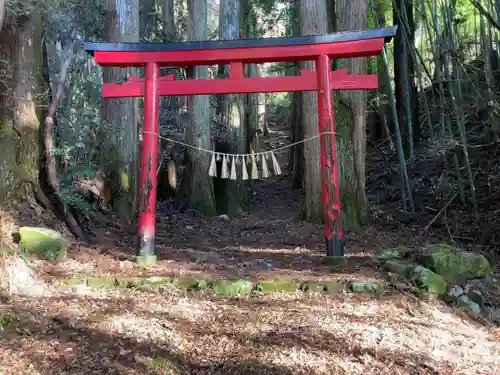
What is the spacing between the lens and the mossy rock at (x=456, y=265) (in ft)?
18.2

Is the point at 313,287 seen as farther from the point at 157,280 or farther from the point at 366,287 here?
the point at 157,280

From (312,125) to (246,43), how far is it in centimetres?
299

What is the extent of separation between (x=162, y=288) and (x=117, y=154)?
13.1 ft

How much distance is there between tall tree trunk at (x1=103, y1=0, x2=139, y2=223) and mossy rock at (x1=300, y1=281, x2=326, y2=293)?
160 inches

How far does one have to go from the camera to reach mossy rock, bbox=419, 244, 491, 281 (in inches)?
219

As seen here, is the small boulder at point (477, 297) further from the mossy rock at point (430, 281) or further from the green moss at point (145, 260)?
the green moss at point (145, 260)

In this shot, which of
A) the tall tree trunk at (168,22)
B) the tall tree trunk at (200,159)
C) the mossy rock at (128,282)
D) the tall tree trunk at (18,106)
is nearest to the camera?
the mossy rock at (128,282)

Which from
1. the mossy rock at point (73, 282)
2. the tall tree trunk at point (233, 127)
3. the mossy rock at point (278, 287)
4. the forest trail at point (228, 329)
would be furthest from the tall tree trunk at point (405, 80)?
the mossy rock at point (73, 282)

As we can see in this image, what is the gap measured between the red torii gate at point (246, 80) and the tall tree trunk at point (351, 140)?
2.54 meters

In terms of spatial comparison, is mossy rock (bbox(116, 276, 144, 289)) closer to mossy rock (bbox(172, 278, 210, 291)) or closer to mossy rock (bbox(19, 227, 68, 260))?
mossy rock (bbox(172, 278, 210, 291))

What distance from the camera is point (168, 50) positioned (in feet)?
19.8

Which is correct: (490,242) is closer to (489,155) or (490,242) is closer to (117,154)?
(489,155)

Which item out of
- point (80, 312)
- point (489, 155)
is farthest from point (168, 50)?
point (489, 155)

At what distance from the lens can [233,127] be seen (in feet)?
38.8
